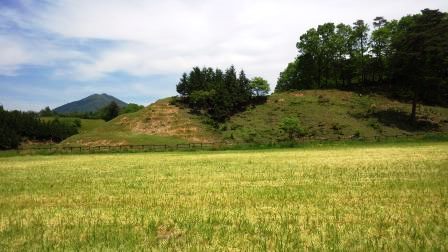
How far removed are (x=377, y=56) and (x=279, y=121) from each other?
120 ft

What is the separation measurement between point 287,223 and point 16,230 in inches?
264

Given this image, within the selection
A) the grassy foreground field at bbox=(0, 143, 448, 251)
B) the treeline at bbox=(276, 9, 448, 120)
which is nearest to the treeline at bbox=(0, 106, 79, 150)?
the treeline at bbox=(276, 9, 448, 120)

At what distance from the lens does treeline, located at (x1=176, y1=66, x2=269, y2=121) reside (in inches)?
4291

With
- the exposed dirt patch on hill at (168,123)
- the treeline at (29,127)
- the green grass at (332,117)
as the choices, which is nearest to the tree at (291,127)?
the green grass at (332,117)

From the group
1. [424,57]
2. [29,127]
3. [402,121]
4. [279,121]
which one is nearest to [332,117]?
[279,121]

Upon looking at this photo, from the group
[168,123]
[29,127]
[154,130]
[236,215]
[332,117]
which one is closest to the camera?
[236,215]

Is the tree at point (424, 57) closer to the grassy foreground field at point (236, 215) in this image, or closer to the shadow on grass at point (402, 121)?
the shadow on grass at point (402, 121)

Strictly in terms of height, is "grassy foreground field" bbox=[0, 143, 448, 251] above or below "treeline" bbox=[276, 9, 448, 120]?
below

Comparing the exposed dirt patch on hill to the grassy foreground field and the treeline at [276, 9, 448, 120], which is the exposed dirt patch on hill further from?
the grassy foreground field

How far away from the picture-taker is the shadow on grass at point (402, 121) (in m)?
82.4

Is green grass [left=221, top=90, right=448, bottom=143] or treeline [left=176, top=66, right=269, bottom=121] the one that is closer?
green grass [left=221, top=90, right=448, bottom=143]

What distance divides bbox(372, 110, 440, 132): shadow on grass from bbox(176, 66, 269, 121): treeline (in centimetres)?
3394

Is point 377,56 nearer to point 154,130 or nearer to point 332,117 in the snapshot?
point 332,117

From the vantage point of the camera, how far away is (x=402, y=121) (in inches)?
3391
